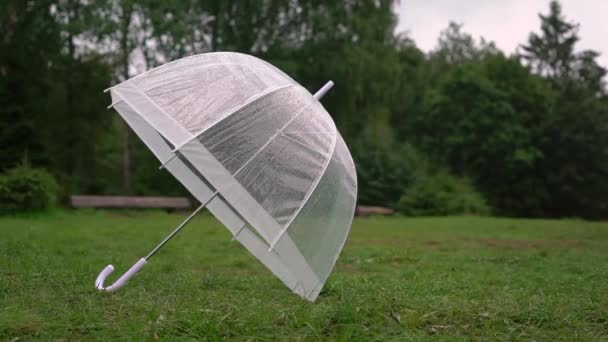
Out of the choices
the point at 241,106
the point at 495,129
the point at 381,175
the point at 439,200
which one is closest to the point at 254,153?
the point at 241,106

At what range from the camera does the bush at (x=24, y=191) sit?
13992 millimetres

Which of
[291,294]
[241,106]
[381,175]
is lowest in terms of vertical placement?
[381,175]

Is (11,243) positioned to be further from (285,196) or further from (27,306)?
(285,196)

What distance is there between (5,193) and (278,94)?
11743 millimetres

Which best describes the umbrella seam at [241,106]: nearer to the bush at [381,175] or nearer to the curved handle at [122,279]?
the curved handle at [122,279]

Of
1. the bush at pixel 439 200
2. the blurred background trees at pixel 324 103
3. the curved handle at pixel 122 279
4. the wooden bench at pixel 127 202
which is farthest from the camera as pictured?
the bush at pixel 439 200

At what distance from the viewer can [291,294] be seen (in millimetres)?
5152

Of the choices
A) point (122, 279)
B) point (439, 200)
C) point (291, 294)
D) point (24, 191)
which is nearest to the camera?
point (122, 279)

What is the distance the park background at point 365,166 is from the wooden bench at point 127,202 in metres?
0.64

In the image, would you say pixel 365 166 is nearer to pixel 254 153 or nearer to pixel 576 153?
pixel 576 153

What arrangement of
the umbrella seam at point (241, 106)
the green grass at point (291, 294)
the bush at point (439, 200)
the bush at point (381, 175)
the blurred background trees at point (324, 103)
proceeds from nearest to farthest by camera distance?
the green grass at point (291, 294)
the umbrella seam at point (241, 106)
the blurred background trees at point (324, 103)
the bush at point (439, 200)
the bush at point (381, 175)

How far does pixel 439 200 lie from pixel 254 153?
18641 mm

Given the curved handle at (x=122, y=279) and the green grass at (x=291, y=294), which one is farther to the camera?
the curved handle at (x=122, y=279)

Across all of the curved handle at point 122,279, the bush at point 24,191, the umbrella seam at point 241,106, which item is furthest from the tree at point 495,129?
the curved handle at point 122,279
